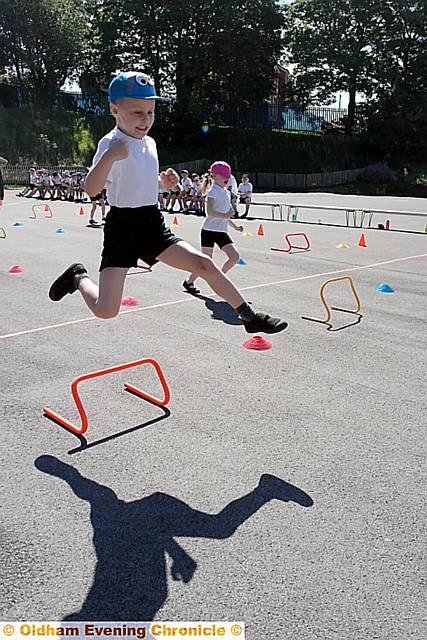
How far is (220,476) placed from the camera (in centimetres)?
375

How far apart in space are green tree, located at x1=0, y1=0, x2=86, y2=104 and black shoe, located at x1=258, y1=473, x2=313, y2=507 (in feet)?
155

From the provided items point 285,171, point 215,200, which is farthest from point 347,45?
point 215,200

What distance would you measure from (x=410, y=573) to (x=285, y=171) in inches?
1725

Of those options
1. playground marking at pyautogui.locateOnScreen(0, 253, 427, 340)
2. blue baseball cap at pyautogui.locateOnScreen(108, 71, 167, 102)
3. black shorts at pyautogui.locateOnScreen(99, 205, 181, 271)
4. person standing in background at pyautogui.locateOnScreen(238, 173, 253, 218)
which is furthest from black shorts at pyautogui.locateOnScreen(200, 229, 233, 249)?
person standing in background at pyautogui.locateOnScreen(238, 173, 253, 218)

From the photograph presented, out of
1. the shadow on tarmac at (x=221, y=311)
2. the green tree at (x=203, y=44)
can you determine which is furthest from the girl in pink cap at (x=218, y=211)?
the green tree at (x=203, y=44)

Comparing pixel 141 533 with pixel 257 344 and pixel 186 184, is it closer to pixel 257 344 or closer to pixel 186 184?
pixel 257 344

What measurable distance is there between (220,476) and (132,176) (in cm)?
198

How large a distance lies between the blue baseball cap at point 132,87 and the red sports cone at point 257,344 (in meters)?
2.97

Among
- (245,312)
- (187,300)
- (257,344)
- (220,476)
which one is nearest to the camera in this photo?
(220,476)

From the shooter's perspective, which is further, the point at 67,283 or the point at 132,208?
the point at 67,283

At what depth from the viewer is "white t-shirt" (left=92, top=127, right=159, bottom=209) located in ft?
13.3

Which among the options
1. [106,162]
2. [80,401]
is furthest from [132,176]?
[80,401]

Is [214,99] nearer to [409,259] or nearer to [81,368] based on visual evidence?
[409,259]

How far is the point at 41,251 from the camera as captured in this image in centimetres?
1284
